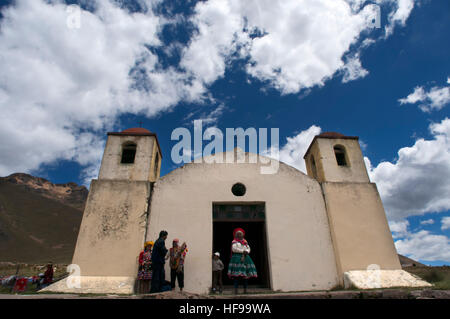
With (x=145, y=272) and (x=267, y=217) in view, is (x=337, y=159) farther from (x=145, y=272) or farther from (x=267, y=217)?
(x=145, y=272)

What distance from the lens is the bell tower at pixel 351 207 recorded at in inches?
377

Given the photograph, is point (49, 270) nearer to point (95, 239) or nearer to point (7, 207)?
point (95, 239)

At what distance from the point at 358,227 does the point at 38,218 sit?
62.0 metres

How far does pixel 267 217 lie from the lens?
9.98m

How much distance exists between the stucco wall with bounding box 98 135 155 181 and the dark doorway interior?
352 centimetres

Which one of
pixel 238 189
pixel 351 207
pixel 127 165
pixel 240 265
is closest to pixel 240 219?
pixel 238 189

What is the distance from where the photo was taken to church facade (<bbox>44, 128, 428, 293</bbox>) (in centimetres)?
902

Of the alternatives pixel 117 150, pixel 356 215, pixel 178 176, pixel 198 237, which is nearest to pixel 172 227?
pixel 198 237

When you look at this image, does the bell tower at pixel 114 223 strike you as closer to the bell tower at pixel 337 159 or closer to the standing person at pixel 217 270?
the standing person at pixel 217 270

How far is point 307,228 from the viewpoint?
32.9ft

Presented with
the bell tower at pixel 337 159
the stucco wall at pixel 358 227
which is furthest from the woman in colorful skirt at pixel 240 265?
the bell tower at pixel 337 159

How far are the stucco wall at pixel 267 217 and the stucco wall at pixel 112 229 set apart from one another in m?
0.51

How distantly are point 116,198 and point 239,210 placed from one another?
14.3 feet

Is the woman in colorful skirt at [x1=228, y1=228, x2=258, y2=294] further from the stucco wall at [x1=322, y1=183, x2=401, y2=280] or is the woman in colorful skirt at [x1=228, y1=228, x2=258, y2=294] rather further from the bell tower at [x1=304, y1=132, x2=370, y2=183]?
the bell tower at [x1=304, y1=132, x2=370, y2=183]
